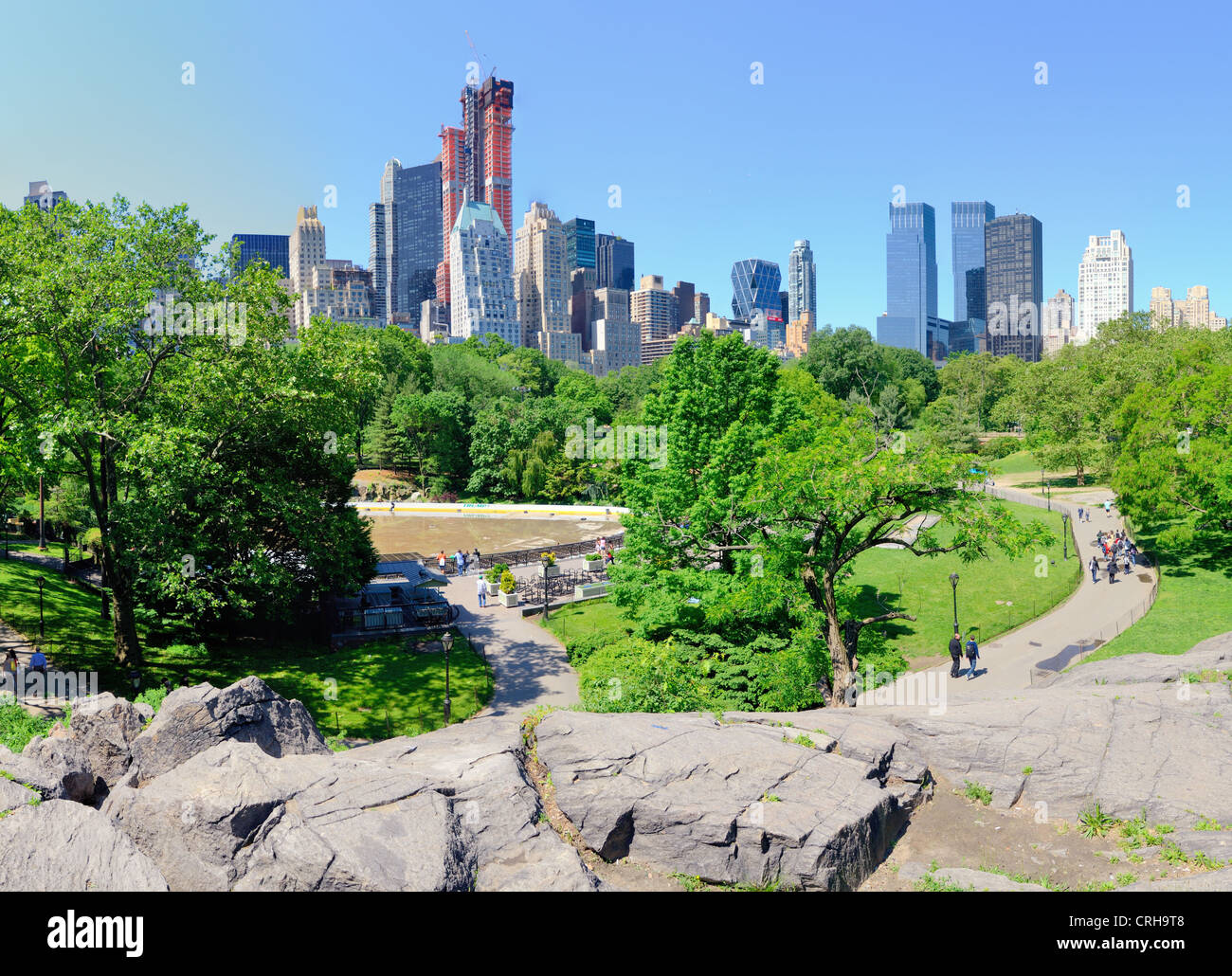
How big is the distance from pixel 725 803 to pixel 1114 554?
32.0 meters

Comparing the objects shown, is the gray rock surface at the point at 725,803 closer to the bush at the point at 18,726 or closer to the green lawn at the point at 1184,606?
the bush at the point at 18,726

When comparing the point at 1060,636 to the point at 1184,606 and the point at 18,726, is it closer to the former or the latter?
the point at 1184,606

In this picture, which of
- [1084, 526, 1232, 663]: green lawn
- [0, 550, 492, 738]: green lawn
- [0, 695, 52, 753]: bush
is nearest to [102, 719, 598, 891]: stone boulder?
[0, 695, 52, 753]: bush

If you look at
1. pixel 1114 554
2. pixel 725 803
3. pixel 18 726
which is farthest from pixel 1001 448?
pixel 18 726

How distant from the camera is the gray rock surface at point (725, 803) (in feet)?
31.4

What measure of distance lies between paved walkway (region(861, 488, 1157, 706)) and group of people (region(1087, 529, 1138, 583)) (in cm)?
36

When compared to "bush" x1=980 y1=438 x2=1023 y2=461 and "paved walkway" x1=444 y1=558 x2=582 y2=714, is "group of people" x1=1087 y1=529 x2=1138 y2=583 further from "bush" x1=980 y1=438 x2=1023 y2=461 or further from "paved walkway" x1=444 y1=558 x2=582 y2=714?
"bush" x1=980 y1=438 x2=1023 y2=461

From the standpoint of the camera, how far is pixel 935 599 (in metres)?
32.9

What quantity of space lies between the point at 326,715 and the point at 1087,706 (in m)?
17.1

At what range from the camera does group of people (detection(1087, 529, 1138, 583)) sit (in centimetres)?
3381

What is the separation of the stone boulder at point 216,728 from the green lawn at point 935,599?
1328 centimetres

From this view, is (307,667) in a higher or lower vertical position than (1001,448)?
lower
